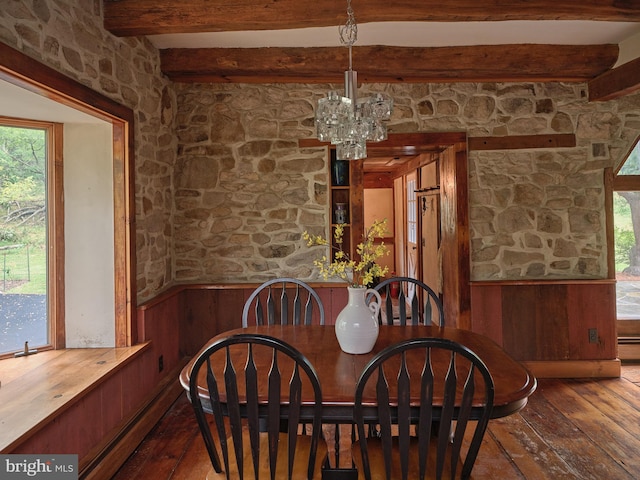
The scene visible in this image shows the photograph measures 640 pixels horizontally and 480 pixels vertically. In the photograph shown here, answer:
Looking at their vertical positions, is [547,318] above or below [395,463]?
above

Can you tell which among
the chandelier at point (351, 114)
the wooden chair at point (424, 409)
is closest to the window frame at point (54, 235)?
the chandelier at point (351, 114)

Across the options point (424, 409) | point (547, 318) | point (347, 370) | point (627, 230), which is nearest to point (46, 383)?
point (347, 370)

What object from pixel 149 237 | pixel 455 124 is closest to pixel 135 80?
pixel 149 237

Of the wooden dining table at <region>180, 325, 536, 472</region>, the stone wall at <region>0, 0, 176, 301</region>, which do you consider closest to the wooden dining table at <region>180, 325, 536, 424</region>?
the wooden dining table at <region>180, 325, 536, 472</region>

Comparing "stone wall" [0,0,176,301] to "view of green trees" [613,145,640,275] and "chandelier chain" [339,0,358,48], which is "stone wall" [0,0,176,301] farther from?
"view of green trees" [613,145,640,275]

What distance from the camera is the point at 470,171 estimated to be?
3.72 metres

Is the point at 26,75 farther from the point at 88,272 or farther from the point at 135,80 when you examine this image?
the point at 88,272

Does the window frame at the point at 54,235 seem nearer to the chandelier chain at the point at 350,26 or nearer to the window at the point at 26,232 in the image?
the window at the point at 26,232

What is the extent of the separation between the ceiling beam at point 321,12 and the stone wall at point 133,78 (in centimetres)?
24

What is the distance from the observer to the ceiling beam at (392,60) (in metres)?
3.32

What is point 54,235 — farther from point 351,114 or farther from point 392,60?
point 392,60

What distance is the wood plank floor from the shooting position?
2312mm

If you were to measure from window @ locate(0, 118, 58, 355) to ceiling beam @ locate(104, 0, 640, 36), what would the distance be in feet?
2.86

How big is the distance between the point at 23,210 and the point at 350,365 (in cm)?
223
